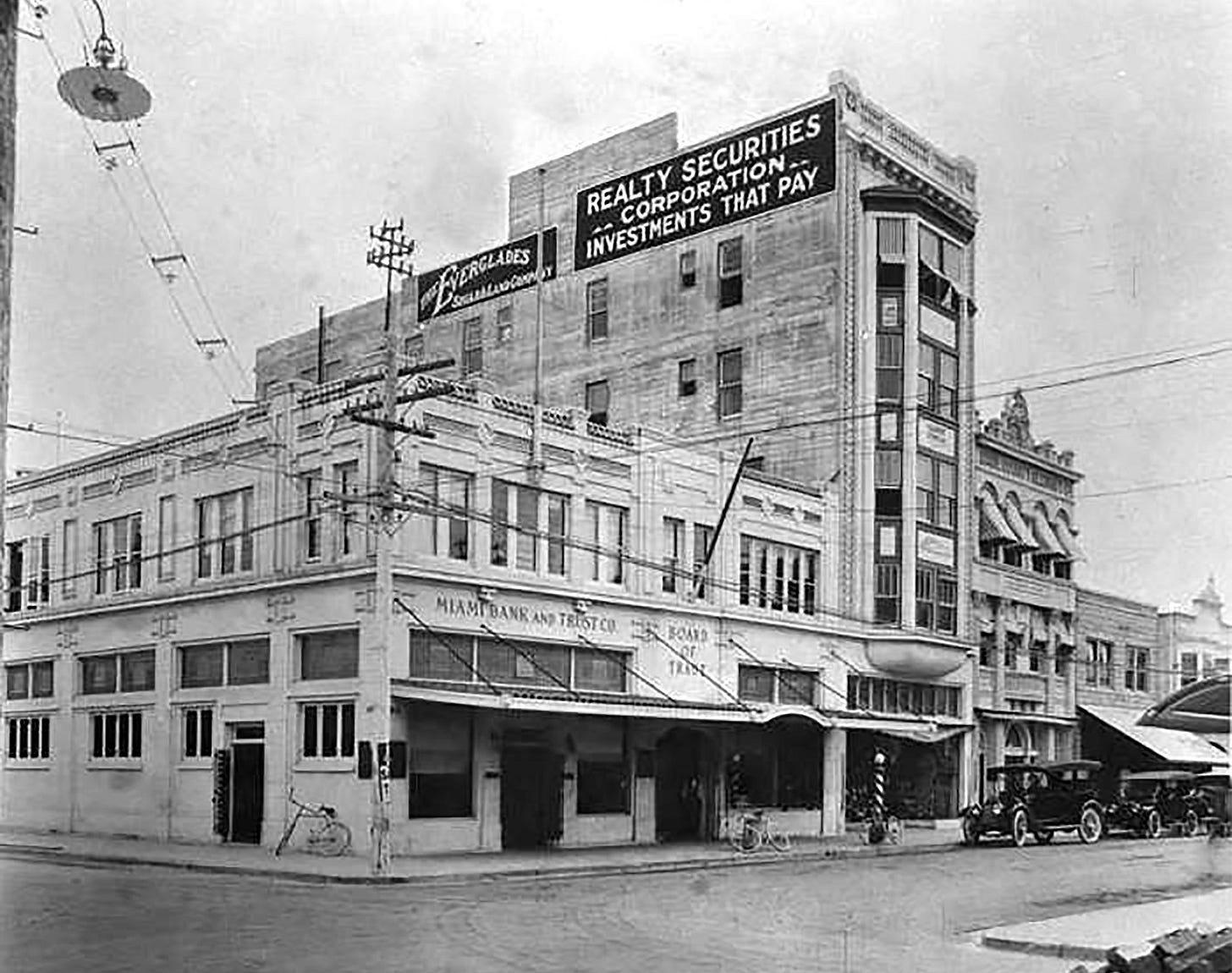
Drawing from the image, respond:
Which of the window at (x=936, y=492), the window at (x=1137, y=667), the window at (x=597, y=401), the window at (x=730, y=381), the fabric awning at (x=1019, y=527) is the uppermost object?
the window at (x=730, y=381)

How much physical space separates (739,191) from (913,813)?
13.9 metres

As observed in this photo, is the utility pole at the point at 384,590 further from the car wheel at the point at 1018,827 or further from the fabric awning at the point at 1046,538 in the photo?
the car wheel at the point at 1018,827

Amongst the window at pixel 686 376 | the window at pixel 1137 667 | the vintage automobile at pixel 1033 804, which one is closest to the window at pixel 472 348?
the window at pixel 686 376

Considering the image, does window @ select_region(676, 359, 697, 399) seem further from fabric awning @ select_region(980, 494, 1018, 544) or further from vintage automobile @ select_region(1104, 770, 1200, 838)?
vintage automobile @ select_region(1104, 770, 1200, 838)

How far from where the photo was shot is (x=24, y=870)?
474 inches

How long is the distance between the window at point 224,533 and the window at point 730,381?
27.8 feet

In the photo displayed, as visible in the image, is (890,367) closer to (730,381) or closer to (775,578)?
(730,381)

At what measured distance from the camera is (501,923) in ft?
42.1

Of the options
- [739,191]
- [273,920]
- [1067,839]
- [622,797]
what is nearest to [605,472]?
[739,191]

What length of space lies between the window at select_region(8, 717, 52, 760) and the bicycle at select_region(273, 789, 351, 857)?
377cm

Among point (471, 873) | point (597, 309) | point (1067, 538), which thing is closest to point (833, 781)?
point (1067, 538)

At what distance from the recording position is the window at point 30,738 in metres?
12.0

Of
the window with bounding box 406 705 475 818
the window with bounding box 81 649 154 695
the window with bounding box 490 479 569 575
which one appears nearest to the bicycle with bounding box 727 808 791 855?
the window with bounding box 406 705 475 818

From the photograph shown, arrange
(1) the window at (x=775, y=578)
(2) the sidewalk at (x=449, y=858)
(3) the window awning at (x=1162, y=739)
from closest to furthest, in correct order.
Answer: (2) the sidewalk at (x=449, y=858)
(1) the window at (x=775, y=578)
(3) the window awning at (x=1162, y=739)
